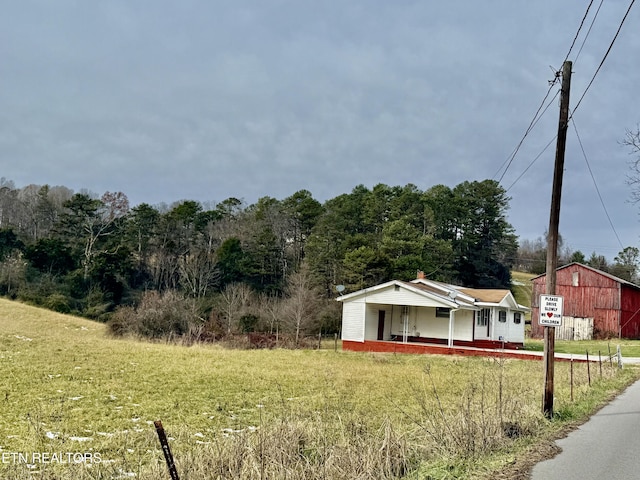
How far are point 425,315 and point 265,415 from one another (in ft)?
82.0

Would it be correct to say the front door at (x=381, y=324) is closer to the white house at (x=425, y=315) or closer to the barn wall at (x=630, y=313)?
the white house at (x=425, y=315)

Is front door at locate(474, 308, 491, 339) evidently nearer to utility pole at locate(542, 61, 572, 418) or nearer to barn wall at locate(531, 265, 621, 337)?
barn wall at locate(531, 265, 621, 337)

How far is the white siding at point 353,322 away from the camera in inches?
1296

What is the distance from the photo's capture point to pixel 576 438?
8578mm

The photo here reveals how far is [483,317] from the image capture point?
34750 millimetres

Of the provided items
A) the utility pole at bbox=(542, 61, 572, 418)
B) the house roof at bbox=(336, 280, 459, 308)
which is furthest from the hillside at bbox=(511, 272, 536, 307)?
the utility pole at bbox=(542, 61, 572, 418)

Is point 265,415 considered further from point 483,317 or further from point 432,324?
point 483,317

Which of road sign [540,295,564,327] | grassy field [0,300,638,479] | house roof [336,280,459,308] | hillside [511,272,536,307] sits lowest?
grassy field [0,300,638,479]

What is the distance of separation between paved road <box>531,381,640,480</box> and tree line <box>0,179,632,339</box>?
31.4 meters

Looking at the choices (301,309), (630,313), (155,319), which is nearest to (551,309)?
(155,319)

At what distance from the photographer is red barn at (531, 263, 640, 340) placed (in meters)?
45.1

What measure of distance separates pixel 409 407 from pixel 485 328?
955 inches

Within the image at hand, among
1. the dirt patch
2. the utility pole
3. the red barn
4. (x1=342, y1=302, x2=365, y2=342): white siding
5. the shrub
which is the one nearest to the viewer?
the dirt patch

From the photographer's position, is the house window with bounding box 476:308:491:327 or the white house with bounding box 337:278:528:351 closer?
the white house with bounding box 337:278:528:351
